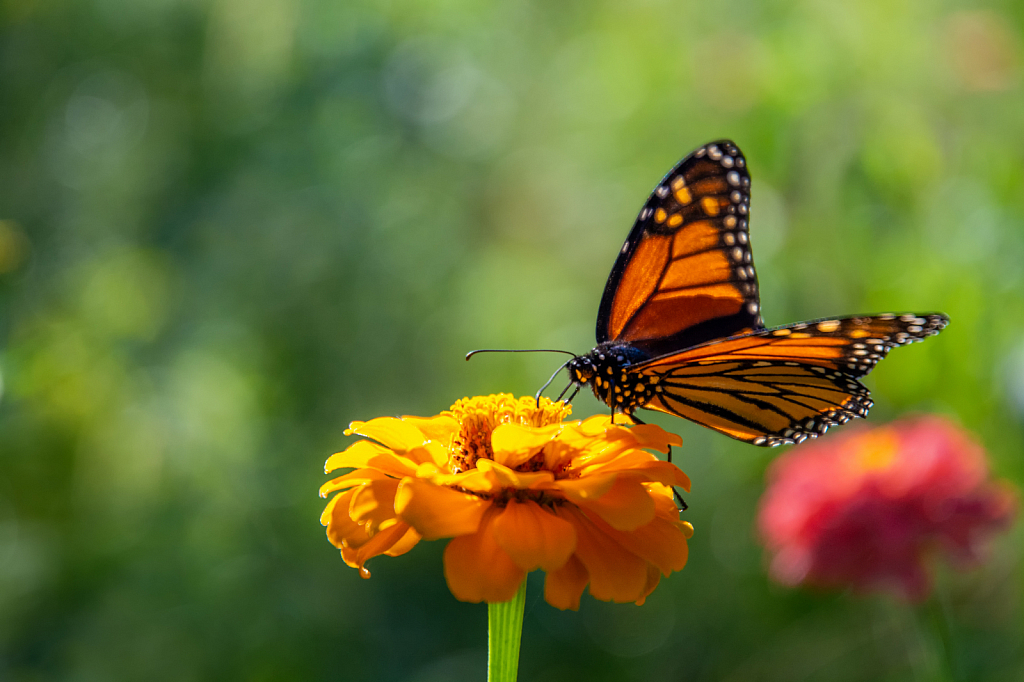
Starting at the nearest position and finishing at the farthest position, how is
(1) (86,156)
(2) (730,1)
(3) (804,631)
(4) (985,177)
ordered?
(4) (985,177) → (3) (804,631) → (1) (86,156) → (2) (730,1)

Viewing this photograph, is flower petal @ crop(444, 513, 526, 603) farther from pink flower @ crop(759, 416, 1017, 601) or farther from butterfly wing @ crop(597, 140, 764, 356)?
pink flower @ crop(759, 416, 1017, 601)

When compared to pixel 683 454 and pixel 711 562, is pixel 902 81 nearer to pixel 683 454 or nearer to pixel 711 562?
pixel 683 454

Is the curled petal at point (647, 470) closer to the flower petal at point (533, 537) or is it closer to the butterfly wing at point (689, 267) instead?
the flower petal at point (533, 537)

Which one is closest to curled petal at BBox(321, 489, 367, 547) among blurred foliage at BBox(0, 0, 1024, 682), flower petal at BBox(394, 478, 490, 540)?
flower petal at BBox(394, 478, 490, 540)

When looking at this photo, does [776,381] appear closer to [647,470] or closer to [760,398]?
[760,398]

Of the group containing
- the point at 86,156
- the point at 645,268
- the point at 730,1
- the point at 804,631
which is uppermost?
the point at 730,1

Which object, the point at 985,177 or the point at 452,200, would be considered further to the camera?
the point at 452,200

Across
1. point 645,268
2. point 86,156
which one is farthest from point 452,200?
point 645,268
